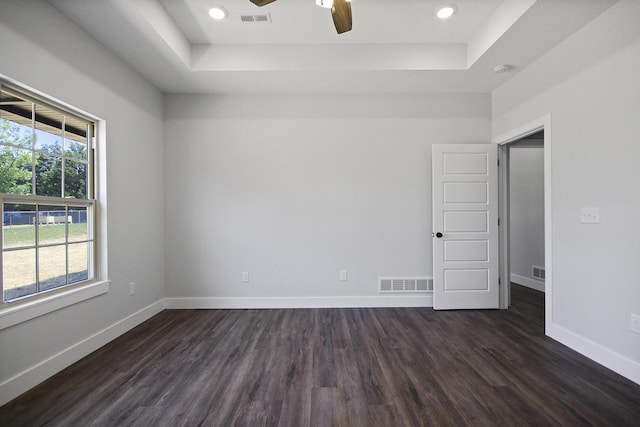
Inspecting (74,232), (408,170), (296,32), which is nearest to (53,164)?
(74,232)

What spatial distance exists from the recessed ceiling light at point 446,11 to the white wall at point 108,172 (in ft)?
10.1

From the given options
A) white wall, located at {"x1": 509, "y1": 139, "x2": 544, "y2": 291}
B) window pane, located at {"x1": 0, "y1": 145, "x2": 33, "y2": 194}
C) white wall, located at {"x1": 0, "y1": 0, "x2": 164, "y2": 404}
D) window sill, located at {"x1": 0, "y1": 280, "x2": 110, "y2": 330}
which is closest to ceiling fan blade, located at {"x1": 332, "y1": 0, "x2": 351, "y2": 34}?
white wall, located at {"x1": 0, "y1": 0, "x2": 164, "y2": 404}

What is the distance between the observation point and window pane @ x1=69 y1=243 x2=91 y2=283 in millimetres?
2268

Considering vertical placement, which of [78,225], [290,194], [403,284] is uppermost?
[290,194]

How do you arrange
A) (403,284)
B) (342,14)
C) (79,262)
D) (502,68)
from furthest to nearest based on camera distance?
1. (403,284)
2. (502,68)
3. (79,262)
4. (342,14)

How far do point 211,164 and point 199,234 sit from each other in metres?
0.91

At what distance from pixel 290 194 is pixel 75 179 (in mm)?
2076

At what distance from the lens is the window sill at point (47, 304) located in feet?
5.57

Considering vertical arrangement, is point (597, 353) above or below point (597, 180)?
below

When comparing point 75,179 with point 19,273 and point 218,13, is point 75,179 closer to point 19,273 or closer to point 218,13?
point 19,273

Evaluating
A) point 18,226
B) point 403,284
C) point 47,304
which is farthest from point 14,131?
point 403,284

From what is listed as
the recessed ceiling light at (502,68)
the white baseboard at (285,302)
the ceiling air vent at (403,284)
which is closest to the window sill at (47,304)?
the white baseboard at (285,302)

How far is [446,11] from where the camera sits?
7.80 ft

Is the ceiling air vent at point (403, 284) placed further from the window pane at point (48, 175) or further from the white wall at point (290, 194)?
the window pane at point (48, 175)
